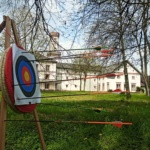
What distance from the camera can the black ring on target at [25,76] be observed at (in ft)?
7.16

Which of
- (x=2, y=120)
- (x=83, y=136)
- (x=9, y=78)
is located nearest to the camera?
(x=9, y=78)

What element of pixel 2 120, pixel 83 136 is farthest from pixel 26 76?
pixel 83 136

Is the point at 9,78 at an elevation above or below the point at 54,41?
below

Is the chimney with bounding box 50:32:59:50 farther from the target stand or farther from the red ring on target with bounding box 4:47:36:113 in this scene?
the red ring on target with bounding box 4:47:36:113

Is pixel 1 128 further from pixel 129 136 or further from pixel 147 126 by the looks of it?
pixel 147 126

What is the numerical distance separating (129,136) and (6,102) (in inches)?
73.8

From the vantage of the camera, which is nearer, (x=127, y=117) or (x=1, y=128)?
(x=1, y=128)

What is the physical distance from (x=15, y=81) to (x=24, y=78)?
0.24 meters

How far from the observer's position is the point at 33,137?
3537mm

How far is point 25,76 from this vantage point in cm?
233

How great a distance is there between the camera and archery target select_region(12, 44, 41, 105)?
6.83 feet

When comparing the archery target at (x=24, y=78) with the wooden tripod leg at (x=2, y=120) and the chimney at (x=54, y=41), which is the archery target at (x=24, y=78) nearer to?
the wooden tripod leg at (x=2, y=120)

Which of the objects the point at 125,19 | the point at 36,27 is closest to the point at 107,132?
the point at 36,27

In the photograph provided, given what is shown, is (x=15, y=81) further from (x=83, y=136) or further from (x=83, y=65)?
(x=83, y=65)
